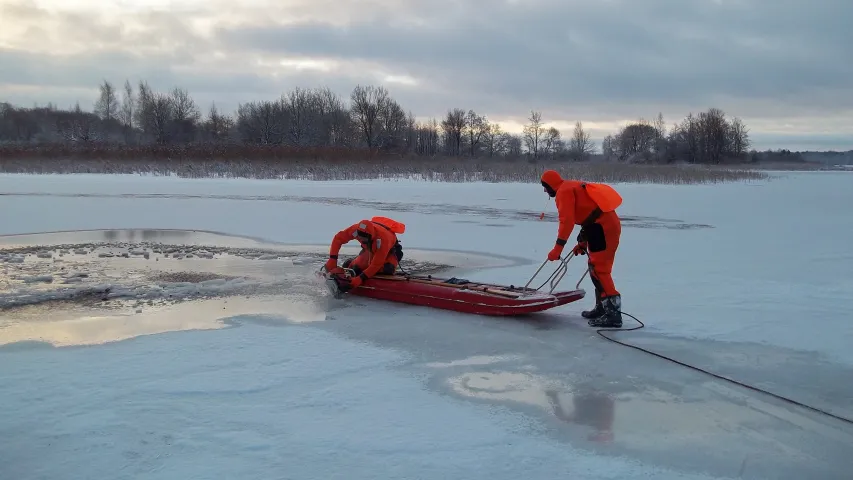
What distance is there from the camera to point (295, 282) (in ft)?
25.5

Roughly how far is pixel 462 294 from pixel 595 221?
4.46 feet

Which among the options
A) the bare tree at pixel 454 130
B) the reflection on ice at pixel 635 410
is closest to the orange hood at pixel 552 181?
the reflection on ice at pixel 635 410

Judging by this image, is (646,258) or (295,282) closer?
(295,282)

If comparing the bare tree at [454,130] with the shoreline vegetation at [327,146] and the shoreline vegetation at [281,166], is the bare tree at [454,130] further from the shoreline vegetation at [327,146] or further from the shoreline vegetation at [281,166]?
the shoreline vegetation at [281,166]

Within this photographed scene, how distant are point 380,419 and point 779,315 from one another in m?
4.17

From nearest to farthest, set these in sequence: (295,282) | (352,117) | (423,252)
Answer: (295,282) → (423,252) → (352,117)

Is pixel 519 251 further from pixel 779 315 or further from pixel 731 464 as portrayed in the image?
Result: pixel 731 464

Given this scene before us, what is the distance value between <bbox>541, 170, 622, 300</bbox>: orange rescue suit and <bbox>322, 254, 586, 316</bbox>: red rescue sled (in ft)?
1.09

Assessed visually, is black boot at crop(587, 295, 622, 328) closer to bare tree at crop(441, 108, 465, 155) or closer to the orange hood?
the orange hood

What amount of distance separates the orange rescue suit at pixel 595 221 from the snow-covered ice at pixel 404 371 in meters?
0.55

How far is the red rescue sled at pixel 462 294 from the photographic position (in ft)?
19.5

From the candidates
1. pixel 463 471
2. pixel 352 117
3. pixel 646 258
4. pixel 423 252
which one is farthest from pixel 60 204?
pixel 352 117

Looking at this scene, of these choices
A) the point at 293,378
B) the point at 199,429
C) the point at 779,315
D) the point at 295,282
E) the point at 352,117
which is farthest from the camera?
the point at 352,117

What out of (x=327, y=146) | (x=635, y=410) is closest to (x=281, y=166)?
(x=327, y=146)
